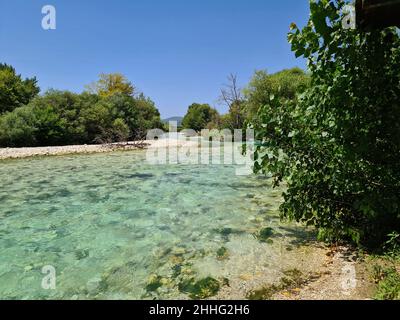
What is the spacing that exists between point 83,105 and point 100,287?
32.0 meters

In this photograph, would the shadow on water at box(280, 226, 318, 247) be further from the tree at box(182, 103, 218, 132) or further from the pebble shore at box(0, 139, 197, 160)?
the tree at box(182, 103, 218, 132)

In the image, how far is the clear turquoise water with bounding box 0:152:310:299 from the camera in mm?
4047

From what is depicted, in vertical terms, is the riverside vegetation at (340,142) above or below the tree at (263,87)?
below

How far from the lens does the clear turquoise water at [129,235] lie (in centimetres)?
405

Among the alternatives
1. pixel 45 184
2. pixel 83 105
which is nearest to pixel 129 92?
pixel 83 105

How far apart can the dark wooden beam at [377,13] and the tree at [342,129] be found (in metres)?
0.40

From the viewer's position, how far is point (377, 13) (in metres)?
2.75

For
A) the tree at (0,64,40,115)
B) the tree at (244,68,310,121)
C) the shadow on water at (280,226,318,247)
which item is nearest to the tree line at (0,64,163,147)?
the tree at (0,64,40,115)

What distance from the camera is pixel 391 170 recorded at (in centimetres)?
374

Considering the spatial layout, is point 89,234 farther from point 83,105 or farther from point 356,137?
point 83,105

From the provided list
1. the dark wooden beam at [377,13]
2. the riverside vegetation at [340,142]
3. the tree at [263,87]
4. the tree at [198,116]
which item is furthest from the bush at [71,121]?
the dark wooden beam at [377,13]

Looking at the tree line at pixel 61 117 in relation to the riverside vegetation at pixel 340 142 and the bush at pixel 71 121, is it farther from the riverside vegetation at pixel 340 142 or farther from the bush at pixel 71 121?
the riverside vegetation at pixel 340 142

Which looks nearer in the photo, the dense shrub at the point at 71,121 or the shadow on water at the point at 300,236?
the shadow on water at the point at 300,236

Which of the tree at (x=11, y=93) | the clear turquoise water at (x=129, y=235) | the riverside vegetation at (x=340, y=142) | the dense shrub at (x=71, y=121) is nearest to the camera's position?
the riverside vegetation at (x=340, y=142)
